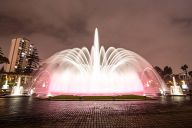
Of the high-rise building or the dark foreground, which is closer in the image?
the dark foreground

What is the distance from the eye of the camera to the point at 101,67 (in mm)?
34875

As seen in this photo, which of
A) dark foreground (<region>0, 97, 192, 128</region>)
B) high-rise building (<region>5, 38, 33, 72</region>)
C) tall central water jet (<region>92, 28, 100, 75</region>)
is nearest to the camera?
dark foreground (<region>0, 97, 192, 128</region>)

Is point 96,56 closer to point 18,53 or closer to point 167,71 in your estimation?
point 167,71

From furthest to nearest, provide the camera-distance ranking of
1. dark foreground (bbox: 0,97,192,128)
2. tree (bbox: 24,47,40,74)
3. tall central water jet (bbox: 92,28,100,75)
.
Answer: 1. tree (bbox: 24,47,40,74)
2. tall central water jet (bbox: 92,28,100,75)
3. dark foreground (bbox: 0,97,192,128)

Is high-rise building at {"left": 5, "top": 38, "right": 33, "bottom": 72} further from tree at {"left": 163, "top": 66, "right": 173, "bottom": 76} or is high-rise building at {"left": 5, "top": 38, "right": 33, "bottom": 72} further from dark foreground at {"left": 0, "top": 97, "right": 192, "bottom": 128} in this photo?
dark foreground at {"left": 0, "top": 97, "right": 192, "bottom": 128}

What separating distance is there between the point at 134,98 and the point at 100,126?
1456cm

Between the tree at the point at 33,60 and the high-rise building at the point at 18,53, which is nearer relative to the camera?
the tree at the point at 33,60

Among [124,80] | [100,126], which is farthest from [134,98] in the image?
[124,80]

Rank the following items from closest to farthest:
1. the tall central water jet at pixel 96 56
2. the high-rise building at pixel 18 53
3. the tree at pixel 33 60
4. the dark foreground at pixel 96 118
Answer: the dark foreground at pixel 96 118, the tall central water jet at pixel 96 56, the tree at pixel 33 60, the high-rise building at pixel 18 53

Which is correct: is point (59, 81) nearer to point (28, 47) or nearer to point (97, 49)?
point (97, 49)

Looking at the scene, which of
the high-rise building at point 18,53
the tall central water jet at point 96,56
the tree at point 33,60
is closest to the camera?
the tall central water jet at point 96,56

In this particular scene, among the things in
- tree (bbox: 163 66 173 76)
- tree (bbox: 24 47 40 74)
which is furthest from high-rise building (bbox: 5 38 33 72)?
tree (bbox: 163 66 173 76)

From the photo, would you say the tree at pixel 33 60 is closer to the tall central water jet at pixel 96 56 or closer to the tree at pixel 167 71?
the tall central water jet at pixel 96 56

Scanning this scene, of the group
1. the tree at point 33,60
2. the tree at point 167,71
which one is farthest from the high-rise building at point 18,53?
the tree at point 167,71
